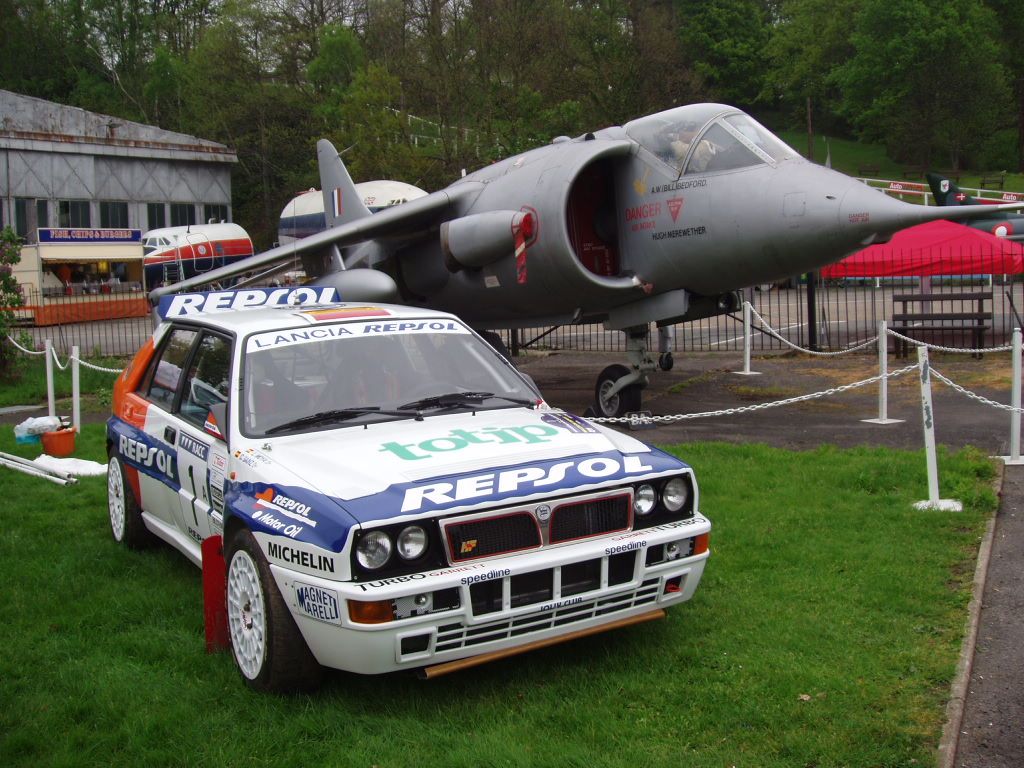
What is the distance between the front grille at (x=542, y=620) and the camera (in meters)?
4.17

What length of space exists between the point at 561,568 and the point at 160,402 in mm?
3308

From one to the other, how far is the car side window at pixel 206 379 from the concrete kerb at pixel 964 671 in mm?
3834

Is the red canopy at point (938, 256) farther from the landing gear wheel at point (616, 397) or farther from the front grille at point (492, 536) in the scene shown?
the front grille at point (492, 536)

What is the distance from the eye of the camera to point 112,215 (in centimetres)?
4966

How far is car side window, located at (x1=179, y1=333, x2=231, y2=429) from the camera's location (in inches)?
220

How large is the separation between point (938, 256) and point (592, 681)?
48.4 feet

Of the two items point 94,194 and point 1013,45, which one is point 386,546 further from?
point 1013,45

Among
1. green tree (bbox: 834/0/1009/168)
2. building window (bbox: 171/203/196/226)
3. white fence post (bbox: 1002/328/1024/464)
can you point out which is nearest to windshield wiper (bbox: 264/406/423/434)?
white fence post (bbox: 1002/328/1024/464)

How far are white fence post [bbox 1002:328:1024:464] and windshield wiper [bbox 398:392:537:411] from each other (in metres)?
4.66

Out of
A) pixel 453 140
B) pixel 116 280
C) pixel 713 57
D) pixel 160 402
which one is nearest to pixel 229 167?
pixel 116 280

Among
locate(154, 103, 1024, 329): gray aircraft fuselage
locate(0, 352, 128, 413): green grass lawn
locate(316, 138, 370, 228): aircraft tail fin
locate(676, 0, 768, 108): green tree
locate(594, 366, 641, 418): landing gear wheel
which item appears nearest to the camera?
locate(154, 103, 1024, 329): gray aircraft fuselage

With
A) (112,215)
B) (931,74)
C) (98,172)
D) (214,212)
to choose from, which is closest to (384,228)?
(98,172)

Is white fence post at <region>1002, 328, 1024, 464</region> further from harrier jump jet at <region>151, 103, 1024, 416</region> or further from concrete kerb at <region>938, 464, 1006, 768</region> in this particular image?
concrete kerb at <region>938, 464, 1006, 768</region>

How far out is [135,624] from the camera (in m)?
5.59
